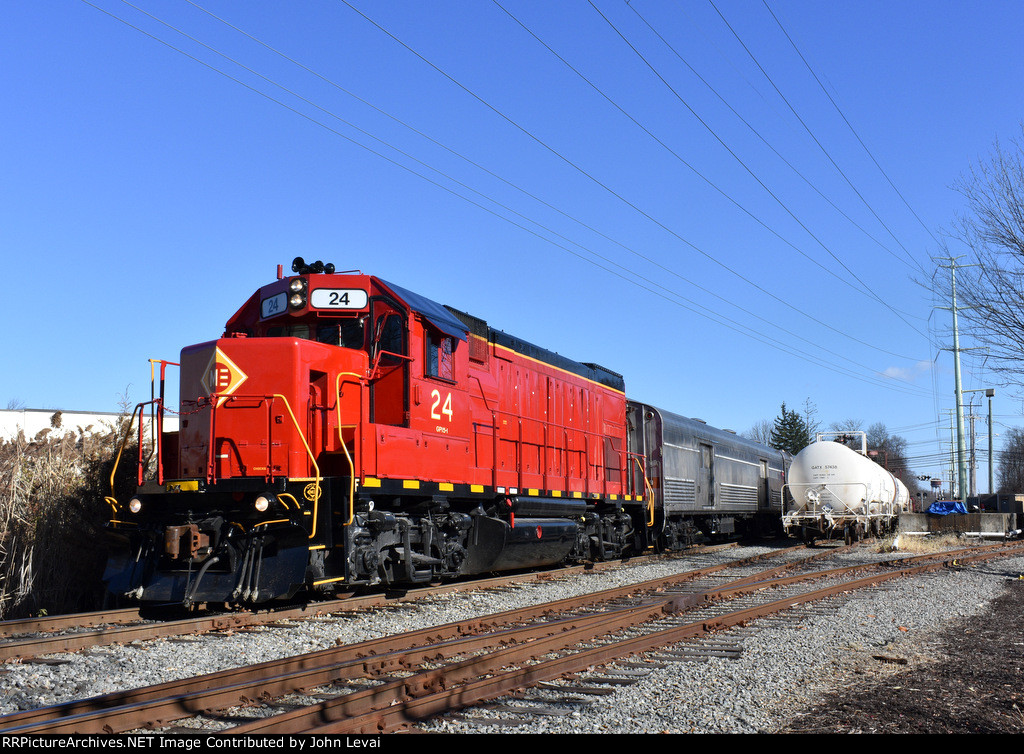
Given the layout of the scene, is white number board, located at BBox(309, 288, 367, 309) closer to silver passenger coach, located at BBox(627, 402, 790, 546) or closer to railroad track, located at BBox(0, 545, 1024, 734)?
railroad track, located at BBox(0, 545, 1024, 734)

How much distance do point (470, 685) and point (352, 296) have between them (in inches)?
223

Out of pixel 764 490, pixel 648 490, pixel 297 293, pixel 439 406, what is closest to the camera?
pixel 297 293

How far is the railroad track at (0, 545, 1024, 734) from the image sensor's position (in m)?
4.68

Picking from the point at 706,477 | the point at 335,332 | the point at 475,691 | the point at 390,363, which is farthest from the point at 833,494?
the point at 475,691

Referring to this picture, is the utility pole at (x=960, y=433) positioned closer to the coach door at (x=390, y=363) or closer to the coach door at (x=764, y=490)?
the coach door at (x=764, y=490)

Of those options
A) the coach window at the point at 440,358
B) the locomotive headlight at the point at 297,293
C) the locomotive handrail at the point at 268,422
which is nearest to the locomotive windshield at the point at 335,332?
the locomotive headlight at the point at 297,293

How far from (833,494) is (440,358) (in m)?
16.7

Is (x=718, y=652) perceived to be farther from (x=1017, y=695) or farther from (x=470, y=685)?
(x=470, y=685)

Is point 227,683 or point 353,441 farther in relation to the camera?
point 353,441

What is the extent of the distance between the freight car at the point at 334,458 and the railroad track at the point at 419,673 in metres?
1.94

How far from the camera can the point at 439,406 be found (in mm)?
10859

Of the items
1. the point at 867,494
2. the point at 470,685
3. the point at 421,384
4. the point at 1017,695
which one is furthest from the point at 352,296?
the point at 867,494

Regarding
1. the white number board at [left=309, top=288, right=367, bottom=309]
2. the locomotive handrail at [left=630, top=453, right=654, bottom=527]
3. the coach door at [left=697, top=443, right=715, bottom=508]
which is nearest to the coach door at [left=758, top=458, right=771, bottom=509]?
the coach door at [left=697, top=443, right=715, bottom=508]

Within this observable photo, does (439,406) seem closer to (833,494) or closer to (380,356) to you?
(380,356)
